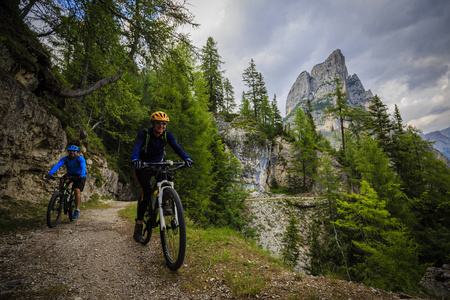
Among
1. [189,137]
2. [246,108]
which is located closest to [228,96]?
[246,108]

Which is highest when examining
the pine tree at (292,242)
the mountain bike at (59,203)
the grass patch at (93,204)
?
the mountain bike at (59,203)

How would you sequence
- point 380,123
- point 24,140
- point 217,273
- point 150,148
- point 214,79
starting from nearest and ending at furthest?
point 217,273 < point 150,148 < point 24,140 < point 380,123 < point 214,79

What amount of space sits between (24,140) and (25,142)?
Answer: 10 centimetres

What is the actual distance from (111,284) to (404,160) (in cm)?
2633

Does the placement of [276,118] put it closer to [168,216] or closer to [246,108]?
[246,108]

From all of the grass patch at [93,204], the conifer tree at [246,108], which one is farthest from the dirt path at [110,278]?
the conifer tree at [246,108]

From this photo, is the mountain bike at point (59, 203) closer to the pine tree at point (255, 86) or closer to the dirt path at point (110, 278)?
the dirt path at point (110, 278)

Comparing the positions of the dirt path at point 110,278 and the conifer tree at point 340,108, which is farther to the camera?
the conifer tree at point 340,108

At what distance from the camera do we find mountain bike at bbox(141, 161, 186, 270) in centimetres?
271

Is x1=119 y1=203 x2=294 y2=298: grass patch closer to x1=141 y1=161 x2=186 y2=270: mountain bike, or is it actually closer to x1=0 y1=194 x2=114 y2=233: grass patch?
x1=141 y1=161 x2=186 y2=270: mountain bike

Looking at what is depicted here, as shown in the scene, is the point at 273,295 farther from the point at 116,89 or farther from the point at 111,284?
the point at 116,89

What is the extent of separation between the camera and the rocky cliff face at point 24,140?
18.0 ft

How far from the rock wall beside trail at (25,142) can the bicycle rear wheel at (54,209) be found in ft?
6.64

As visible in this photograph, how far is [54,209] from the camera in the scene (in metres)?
5.18
